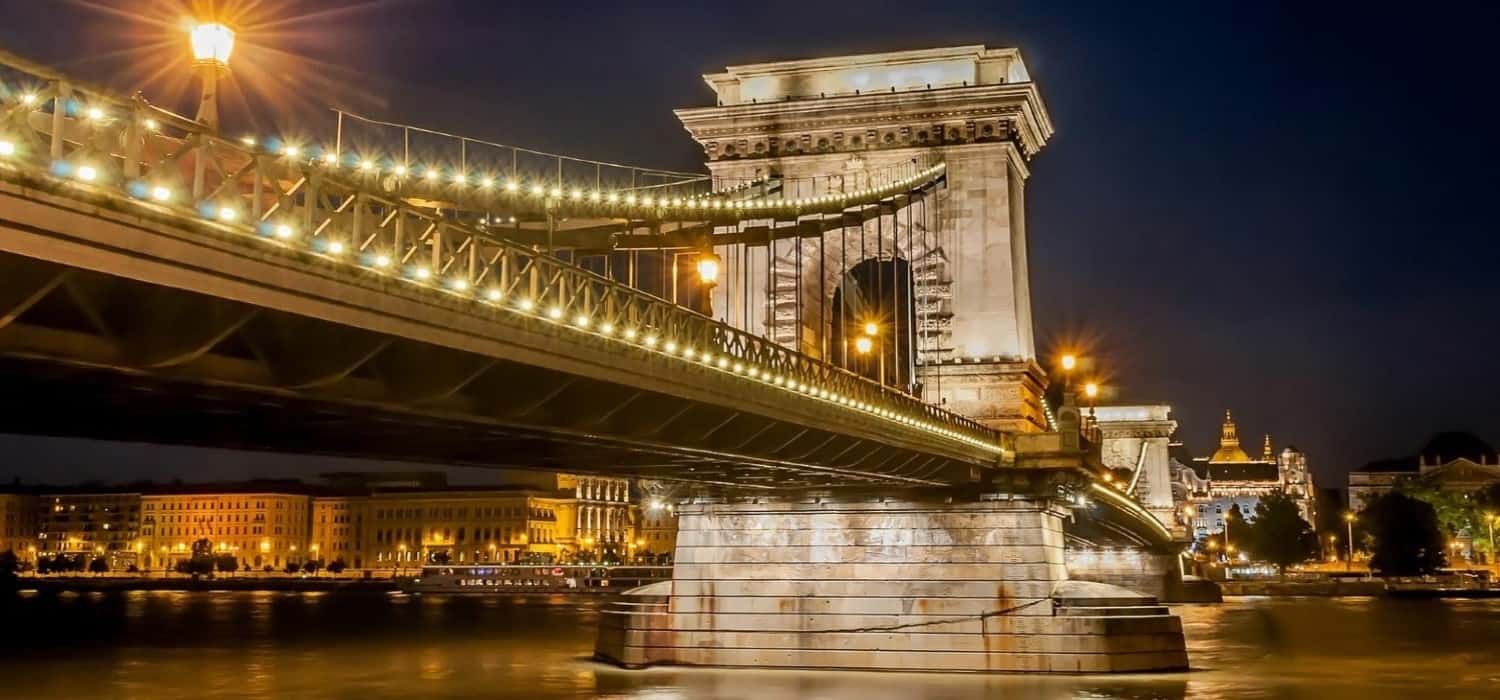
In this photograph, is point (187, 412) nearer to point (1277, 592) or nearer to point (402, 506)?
point (1277, 592)

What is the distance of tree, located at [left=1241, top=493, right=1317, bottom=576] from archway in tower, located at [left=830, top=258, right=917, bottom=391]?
353 ft

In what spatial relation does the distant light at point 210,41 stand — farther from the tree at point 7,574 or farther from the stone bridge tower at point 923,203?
the tree at point 7,574

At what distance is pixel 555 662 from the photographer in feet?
161

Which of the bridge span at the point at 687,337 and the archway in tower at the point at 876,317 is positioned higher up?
the archway in tower at the point at 876,317

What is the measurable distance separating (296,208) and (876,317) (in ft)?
132

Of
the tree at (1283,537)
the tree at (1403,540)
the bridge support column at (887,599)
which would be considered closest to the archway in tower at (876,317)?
the bridge support column at (887,599)

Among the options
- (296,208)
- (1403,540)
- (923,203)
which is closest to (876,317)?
(923,203)

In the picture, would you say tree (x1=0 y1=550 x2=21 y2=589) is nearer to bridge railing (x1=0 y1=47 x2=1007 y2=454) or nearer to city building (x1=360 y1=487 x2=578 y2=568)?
city building (x1=360 y1=487 x2=578 y2=568)

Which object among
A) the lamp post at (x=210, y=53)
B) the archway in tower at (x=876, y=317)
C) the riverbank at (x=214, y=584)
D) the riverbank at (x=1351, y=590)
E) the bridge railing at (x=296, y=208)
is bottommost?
the riverbank at (x=1351, y=590)

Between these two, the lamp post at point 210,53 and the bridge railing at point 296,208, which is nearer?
the bridge railing at point 296,208

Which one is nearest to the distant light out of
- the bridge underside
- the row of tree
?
the bridge underside

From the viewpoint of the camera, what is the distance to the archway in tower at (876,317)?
57250 millimetres

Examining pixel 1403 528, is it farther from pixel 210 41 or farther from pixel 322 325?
pixel 210 41

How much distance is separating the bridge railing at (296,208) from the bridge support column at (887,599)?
608 inches
